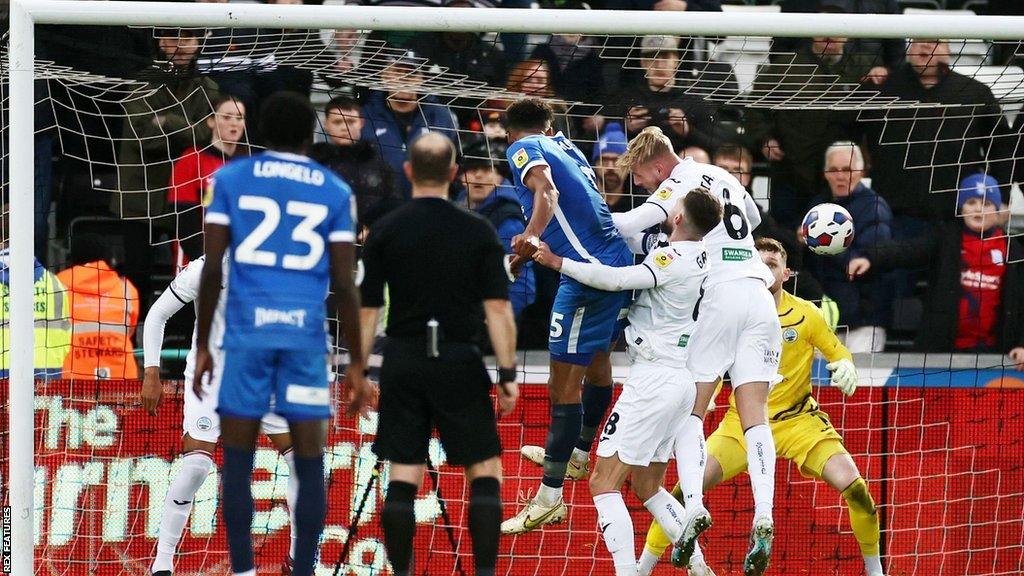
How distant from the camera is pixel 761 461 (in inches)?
313

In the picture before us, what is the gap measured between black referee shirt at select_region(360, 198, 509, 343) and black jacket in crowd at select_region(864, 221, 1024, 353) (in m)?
4.50

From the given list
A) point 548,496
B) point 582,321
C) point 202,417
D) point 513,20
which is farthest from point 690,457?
point 202,417

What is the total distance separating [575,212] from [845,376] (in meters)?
1.83

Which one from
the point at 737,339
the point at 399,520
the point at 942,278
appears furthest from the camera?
the point at 942,278

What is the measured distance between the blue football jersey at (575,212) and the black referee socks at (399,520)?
2.08 metres

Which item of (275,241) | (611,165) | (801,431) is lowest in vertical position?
(801,431)

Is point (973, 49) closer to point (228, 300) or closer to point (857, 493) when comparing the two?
point (857, 493)

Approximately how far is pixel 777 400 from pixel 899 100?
6.83 feet

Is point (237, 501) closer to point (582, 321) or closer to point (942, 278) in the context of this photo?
point (582, 321)

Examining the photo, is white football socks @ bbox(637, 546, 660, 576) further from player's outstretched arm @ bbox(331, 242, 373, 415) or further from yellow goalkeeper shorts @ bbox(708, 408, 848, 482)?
player's outstretched arm @ bbox(331, 242, 373, 415)

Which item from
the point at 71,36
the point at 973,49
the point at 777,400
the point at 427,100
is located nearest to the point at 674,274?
the point at 777,400

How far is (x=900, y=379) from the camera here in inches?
372

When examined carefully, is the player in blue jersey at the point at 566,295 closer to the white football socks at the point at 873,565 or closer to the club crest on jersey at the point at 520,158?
the club crest on jersey at the point at 520,158

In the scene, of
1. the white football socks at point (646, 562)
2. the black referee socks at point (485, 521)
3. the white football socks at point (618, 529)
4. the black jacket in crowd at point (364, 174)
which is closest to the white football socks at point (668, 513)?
the white football socks at point (618, 529)
